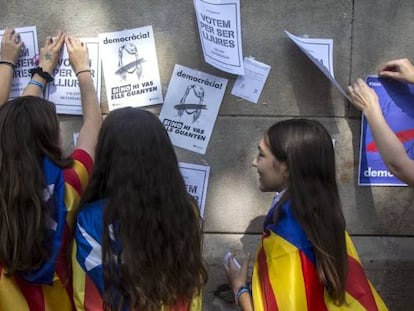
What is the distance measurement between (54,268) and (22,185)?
34cm

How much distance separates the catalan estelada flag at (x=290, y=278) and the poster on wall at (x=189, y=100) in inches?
32.5

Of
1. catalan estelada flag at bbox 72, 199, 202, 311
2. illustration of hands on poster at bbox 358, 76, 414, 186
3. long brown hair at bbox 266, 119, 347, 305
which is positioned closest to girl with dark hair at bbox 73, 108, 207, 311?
catalan estelada flag at bbox 72, 199, 202, 311

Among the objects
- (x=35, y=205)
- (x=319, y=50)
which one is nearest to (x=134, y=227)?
(x=35, y=205)


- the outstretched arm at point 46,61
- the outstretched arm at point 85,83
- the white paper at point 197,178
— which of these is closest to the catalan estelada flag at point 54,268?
the outstretched arm at point 85,83

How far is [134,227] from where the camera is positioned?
2248 mm

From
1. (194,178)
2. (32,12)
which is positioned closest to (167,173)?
(194,178)

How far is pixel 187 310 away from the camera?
242 cm

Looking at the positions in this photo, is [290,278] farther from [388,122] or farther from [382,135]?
[388,122]

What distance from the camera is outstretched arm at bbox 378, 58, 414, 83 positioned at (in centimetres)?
310

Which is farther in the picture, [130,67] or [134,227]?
[130,67]

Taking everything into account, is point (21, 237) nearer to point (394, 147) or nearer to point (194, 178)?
point (194, 178)

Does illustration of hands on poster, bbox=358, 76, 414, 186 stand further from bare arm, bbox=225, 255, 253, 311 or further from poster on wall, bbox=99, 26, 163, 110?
poster on wall, bbox=99, 26, 163, 110

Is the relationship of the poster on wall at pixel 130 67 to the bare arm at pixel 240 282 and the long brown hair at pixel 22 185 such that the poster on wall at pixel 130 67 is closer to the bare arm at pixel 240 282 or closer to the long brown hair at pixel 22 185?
the long brown hair at pixel 22 185

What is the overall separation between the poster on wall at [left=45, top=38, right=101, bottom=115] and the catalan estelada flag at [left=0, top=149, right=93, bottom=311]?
25.2 inches
